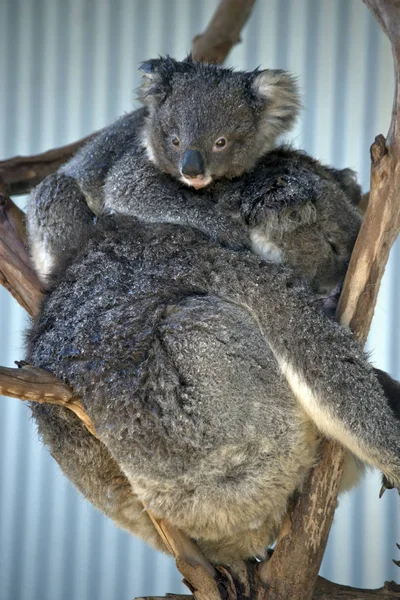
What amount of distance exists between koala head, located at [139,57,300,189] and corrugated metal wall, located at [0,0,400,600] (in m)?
1.79

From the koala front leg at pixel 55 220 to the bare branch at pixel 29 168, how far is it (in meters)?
0.69

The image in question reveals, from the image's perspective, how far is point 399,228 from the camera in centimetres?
280

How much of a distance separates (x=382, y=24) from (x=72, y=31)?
2909 millimetres

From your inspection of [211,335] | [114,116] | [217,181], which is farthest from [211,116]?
[114,116]

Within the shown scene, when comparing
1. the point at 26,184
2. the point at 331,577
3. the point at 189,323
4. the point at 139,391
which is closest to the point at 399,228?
the point at 189,323

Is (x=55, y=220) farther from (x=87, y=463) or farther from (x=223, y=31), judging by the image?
(x=223, y=31)

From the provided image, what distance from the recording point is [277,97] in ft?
11.1

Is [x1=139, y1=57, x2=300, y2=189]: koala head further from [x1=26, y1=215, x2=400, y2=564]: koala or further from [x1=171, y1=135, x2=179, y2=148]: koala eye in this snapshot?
[x1=26, y1=215, x2=400, y2=564]: koala

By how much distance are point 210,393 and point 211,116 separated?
112 centimetres

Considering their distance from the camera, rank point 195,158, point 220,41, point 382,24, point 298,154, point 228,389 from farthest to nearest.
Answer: point 220,41, point 298,154, point 195,158, point 382,24, point 228,389

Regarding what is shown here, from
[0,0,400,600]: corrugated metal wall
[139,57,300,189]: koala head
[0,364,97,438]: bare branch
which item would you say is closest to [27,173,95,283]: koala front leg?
[139,57,300,189]: koala head

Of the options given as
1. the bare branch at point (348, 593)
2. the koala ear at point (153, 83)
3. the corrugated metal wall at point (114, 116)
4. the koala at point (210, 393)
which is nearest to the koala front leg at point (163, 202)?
the koala at point (210, 393)

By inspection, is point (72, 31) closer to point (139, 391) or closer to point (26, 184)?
point (26, 184)

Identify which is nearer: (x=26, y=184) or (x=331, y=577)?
(x=26, y=184)
